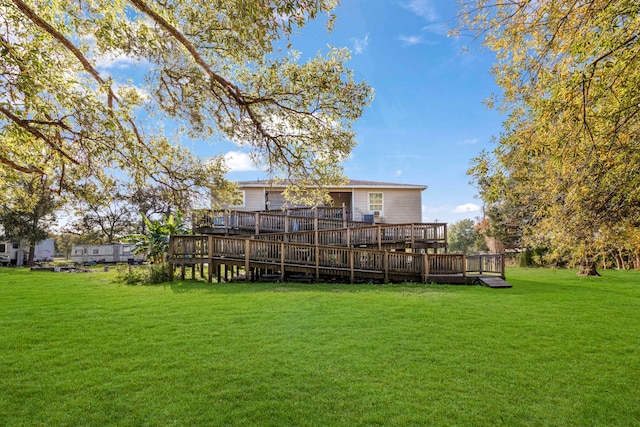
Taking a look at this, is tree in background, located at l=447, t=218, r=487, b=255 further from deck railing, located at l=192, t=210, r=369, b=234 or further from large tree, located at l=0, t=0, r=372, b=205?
large tree, located at l=0, t=0, r=372, b=205

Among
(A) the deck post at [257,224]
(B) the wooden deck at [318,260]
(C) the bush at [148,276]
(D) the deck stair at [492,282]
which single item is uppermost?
(A) the deck post at [257,224]

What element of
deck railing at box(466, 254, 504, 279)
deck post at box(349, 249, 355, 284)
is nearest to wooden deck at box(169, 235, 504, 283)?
deck post at box(349, 249, 355, 284)

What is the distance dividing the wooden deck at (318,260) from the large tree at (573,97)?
8383 millimetres

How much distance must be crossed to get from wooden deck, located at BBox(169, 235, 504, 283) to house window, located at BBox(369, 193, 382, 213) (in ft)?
30.8

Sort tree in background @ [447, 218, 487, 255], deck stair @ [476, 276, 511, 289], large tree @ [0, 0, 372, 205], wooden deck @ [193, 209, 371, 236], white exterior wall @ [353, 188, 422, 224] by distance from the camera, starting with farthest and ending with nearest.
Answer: tree in background @ [447, 218, 487, 255]
white exterior wall @ [353, 188, 422, 224]
wooden deck @ [193, 209, 371, 236]
deck stair @ [476, 276, 511, 289]
large tree @ [0, 0, 372, 205]

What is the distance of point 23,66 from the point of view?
13.8ft

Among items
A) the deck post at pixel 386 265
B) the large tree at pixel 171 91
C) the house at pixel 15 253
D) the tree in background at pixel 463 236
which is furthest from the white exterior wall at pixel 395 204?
the tree in background at pixel 463 236

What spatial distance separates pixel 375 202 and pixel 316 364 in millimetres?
19712

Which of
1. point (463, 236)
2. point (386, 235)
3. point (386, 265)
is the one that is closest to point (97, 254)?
point (386, 235)

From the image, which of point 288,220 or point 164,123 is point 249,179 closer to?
point 288,220

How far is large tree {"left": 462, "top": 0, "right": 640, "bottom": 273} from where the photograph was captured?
10.6 feet

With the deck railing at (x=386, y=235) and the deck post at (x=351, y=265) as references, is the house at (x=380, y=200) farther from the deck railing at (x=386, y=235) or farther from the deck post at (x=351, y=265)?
the deck post at (x=351, y=265)

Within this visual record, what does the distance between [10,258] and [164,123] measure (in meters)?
35.5

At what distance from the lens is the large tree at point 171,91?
15.5 feet
